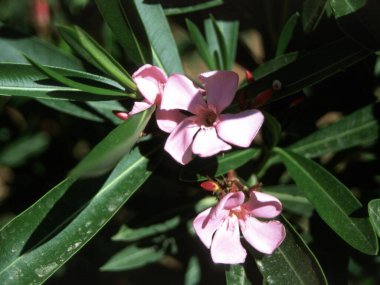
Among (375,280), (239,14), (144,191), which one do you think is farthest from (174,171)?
(375,280)

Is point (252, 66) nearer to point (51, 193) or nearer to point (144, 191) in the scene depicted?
point (144, 191)

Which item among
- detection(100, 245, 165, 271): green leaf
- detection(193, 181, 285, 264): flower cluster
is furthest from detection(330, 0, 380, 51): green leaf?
detection(100, 245, 165, 271): green leaf

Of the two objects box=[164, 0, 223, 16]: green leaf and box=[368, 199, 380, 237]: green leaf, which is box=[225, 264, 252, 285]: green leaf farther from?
box=[164, 0, 223, 16]: green leaf

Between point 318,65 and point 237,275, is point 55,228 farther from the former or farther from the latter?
point 318,65

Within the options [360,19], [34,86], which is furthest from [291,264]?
[34,86]

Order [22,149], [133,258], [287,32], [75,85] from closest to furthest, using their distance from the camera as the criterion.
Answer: [75,85]
[287,32]
[133,258]
[22,149]
